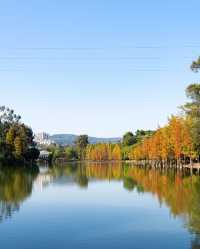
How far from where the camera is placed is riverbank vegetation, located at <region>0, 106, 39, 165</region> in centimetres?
10105

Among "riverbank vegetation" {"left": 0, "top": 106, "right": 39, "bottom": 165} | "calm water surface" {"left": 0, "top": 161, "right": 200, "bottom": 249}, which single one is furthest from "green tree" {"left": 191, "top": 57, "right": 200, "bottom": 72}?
"riverbank vegetation" {"left": 0, "top": 106, "right": 39, "bottom": 165}

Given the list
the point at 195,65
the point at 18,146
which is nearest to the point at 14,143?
the point at 18,146

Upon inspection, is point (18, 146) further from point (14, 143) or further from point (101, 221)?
point (101, 221)

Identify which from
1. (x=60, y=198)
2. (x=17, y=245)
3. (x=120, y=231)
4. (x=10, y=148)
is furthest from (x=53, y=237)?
(x=10, y=148)

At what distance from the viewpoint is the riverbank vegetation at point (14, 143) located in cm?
10105

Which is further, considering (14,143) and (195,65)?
(14,143)

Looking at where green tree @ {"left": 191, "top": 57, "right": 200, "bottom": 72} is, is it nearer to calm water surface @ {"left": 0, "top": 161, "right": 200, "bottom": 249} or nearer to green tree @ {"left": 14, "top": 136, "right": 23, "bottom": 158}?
calm water surface @ {"left": 0, "top": 161, "right": 200, "bottom": 249}

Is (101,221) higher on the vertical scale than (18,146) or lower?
lower

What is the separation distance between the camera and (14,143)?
339 feet

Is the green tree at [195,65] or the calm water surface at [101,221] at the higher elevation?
the green tree at [195,65]

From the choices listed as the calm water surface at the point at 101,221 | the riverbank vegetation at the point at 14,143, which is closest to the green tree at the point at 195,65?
the calm water surface at the point at 101,221

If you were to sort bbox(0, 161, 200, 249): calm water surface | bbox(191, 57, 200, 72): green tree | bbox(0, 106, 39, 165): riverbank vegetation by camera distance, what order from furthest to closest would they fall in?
bbox(0, 106, 39, 165): riverbank vegetation
bbox(191, 57, 200, 72): green tree
bbox(0, 161, 200, 249): calm water surface

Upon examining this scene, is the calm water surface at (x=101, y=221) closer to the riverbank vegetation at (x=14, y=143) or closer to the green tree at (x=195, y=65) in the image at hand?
the green tree at (x=195, y=65)

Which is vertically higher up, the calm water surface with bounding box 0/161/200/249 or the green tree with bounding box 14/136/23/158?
the green tree with bounding box 14/136/23/158
